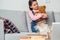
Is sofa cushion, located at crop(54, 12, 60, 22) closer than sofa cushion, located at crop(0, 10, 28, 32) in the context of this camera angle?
No

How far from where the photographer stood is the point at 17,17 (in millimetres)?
3223

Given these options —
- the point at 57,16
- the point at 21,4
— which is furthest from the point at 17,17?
the point at 57,16

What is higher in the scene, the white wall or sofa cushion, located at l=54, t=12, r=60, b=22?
the white wall

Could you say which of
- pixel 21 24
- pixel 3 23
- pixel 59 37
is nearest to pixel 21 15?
pixel 21 24

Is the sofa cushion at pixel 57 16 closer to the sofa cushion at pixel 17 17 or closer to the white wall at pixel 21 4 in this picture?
the white wall at pixel 21 4

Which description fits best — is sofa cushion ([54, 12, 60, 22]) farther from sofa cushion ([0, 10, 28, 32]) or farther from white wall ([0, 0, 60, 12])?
sofa cushion ([0, 10, 28, 32])

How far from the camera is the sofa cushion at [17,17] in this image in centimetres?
314

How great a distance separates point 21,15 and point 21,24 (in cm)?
19

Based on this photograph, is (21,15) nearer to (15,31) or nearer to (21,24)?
(21,24)

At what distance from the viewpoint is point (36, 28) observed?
9.49 feet

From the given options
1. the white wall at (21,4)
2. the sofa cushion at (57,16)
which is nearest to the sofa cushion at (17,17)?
the white wall at (21,4)

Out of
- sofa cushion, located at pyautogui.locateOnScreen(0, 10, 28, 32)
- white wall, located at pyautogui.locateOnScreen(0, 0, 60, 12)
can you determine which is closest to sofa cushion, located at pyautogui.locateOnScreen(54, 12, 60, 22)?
white wall, located at pyautogui.locateOnScreen(0, 0, 60, 12)

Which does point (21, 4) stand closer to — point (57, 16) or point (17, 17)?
point (17, 17)

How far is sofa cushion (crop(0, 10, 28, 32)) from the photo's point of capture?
314cm
